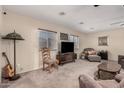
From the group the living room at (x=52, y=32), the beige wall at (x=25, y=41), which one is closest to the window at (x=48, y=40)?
the living room at (x=52, y=32)

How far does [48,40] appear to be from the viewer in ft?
15.9

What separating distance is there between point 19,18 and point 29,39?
867mm

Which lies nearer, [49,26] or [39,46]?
[39,46]

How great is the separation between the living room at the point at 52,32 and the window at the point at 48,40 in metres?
0.05

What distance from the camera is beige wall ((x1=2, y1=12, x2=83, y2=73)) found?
326 cm

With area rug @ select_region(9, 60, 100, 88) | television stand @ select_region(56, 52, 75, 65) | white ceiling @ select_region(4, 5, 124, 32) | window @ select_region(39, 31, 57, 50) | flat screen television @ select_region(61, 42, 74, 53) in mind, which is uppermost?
white ceiling @ select_region(4, 5, 124, 32)

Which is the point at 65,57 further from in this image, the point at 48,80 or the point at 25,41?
the point at 48,80

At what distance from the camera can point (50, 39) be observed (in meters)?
4.94

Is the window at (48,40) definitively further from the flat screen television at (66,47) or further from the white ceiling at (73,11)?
the white ceiling at (73,11)

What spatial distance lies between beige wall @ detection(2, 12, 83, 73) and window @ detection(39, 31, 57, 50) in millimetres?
281

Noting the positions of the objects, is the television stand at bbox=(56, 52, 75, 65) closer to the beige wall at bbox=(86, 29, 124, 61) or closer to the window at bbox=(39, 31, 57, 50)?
the window at bbox=(39, 31, 57, 50)

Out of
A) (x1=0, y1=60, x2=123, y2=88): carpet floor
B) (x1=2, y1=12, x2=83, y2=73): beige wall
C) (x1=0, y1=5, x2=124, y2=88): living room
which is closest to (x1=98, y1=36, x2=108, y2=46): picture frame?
(x1=0, y1=5, x2=124, y2=88): living room
